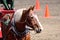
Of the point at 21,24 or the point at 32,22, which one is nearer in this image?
the point at 32,22

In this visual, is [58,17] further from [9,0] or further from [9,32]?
[9,32]

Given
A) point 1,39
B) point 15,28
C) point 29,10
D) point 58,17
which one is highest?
point 29,10

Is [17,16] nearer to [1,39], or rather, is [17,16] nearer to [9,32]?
[9,32]

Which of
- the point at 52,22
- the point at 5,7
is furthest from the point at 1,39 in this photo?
the point at 52,22

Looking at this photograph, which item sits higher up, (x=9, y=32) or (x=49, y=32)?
(x=9, y=32)

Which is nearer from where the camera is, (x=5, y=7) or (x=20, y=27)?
(x=20, y=27)

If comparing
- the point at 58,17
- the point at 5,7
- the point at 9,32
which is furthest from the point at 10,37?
the point at 58,17

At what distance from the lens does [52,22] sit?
542 inches

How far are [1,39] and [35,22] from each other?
62.6 inches

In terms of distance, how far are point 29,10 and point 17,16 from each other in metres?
0.37

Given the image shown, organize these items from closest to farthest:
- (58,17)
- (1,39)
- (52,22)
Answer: (1,39)
(52,22)
(58,17)

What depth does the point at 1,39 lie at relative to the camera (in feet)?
23.2

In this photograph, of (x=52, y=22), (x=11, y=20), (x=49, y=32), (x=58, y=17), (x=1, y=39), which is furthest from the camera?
(x=58, y=17)

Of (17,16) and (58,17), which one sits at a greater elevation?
(17,16)
